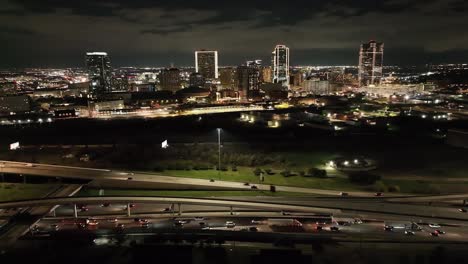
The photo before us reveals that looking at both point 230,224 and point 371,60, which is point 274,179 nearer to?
point 230,224

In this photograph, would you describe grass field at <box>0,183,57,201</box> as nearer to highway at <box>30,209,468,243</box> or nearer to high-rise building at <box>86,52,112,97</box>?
highway at <box>30,209,468,243</box>

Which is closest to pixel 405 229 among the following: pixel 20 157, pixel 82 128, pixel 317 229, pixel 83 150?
pixel 317 229

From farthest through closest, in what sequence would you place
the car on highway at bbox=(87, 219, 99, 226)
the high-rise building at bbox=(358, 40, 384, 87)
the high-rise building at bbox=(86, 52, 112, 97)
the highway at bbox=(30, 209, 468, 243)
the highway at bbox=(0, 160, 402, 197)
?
the high-rise building at bbox=(358, 40, 384, 87) < the high-rise building at bbox=(86, 52, 112, 97) < the highway at bbox=(0, 160, 402, 197) < the car on highway at bbox=(87, 219, 99, 226) < the highway at bbox=(30, 209, 468, 243)

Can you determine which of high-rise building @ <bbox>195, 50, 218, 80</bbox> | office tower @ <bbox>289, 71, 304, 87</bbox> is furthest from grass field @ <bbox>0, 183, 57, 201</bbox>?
high-rise building @ <bbox>195, 50, 218, 80</bbox>

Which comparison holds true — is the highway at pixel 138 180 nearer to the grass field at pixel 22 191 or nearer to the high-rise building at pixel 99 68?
the grass field at pixel 22 191

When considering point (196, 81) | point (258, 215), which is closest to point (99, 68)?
point (196, 81)

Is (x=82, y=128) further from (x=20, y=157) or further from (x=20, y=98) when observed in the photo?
(x=20, y=98)

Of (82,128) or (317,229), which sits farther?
(82,128)
